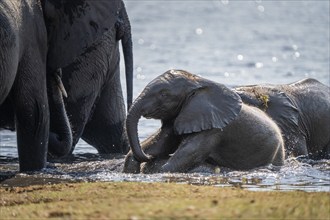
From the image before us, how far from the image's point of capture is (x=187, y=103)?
12.1 meters

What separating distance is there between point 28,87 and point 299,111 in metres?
2.98

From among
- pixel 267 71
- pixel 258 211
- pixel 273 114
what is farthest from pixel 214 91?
pixel 267 71

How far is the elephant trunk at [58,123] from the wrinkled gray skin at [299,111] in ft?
5.83

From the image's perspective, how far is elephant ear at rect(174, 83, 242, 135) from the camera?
11922 millimetres

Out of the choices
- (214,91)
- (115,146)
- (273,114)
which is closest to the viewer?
(214,91)

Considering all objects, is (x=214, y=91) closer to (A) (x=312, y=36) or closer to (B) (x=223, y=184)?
(B) (x=223, y=184)

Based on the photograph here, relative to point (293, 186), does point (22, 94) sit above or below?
above

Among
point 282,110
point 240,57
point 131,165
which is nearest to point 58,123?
point 131,165

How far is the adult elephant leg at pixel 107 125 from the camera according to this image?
15.2 m

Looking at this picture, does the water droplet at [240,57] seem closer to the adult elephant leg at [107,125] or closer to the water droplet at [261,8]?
the adult elephant leg at [107,125]

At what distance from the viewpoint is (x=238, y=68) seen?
27.1 meters

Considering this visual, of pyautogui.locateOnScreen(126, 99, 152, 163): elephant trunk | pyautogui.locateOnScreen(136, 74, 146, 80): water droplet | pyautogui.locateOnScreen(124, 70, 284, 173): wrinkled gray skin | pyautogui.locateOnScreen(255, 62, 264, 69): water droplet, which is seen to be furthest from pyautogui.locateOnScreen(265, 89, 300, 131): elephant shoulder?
pyautogui.locateOnScreen(255, 62, 264, 69): water droplet

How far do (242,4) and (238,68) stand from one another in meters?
32.2

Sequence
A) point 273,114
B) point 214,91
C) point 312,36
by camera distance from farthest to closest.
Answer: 1. point 312,36
2. point 273,114
3. point 214,91
